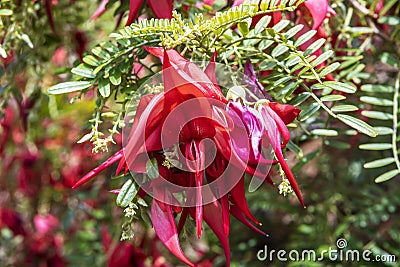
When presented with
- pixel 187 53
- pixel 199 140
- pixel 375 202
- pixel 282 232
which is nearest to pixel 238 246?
→ pixel 282 232

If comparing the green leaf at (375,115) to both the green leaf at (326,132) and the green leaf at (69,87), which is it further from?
the green leaf at (69,87)

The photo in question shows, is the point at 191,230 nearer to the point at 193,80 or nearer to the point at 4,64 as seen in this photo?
the point at 193,80

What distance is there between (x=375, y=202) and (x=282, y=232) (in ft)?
0.66

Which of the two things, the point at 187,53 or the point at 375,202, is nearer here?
the point at 187,53

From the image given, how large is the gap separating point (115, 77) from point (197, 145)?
165 mm

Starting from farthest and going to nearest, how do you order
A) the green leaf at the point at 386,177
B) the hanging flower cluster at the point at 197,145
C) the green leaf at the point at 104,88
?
the green leaf at the point at 386,177, the green leaf at the point at 104,88, the hanging flower cluster at the point at 197,145

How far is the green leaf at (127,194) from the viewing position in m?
0.61

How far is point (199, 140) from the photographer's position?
1.95 feet

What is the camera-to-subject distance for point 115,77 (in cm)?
71

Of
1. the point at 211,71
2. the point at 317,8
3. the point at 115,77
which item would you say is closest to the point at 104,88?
the point at 115,77

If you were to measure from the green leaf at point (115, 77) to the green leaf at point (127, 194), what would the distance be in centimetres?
12

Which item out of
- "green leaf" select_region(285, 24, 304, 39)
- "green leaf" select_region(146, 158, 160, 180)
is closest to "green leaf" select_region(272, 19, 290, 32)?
"green leaf" select_region(285, 24, 304, 39)

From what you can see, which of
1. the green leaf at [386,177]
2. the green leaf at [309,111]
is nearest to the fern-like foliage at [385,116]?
the green leaf at [386,177]

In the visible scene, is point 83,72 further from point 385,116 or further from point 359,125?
point 385,116
